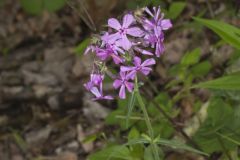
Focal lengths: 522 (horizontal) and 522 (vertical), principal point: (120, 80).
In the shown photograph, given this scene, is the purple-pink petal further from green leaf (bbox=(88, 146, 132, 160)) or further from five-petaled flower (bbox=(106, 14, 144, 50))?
green leaf (bbox=(88, 146, 132, 160))

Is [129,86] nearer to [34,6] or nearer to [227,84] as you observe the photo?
[227,84]

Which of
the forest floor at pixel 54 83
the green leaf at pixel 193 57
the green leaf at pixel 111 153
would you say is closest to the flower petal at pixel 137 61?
the green leaf at pixel 111 153

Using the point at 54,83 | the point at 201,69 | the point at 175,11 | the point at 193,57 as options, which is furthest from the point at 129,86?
the point at 54,83

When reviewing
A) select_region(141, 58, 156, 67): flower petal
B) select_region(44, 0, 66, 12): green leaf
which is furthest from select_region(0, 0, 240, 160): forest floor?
select_region(141, 58, 156, 67): flower petal

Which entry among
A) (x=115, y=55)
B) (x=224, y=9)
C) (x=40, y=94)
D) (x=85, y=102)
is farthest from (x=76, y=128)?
(x=115, y=55)

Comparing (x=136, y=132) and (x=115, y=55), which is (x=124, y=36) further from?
(x=136, y=132)

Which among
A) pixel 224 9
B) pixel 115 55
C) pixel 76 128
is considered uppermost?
pixel 115 55

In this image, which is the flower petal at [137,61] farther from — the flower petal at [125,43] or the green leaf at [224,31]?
the green leaf at [224,31]
